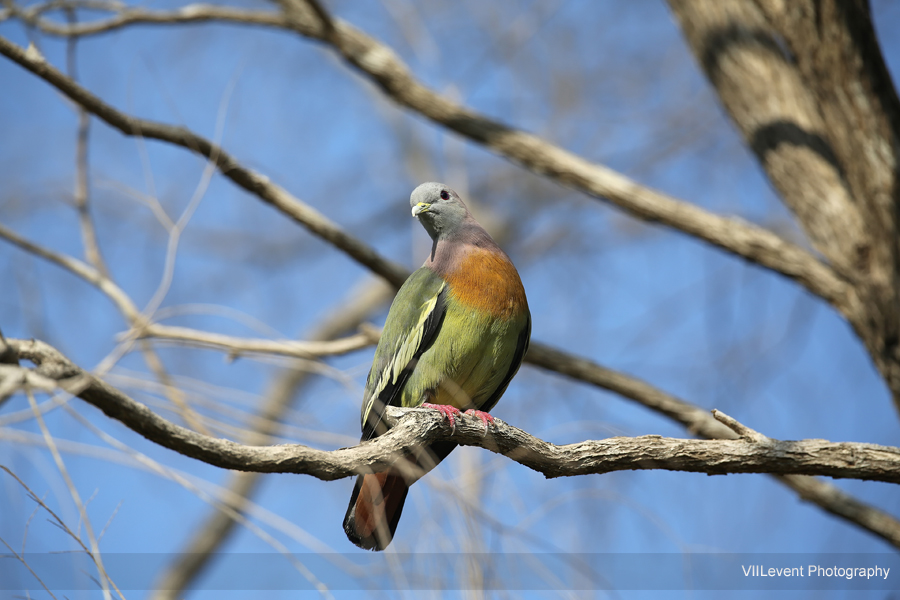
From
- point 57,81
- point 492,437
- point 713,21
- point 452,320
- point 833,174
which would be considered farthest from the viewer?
point 713,21

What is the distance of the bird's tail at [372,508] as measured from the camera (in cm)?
355

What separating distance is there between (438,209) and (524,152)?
131cm

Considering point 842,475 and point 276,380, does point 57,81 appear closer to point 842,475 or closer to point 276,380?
point 842,475

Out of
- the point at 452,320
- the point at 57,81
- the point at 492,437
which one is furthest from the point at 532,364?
the point at 57,81

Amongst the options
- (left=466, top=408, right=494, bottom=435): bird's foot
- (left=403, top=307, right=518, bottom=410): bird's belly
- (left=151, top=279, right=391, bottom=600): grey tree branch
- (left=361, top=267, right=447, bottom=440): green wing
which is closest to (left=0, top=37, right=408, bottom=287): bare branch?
(left=361, top=267, right=447, bottom=440): green wing

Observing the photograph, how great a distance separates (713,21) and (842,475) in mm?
3345

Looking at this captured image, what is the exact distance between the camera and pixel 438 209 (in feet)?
13.5

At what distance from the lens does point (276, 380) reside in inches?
427

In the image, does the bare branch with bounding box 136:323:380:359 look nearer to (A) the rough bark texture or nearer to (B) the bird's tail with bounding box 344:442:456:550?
(B) the bird's tail with bounding box 344:442:456:550

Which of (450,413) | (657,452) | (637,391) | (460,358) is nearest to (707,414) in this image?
(637,391)

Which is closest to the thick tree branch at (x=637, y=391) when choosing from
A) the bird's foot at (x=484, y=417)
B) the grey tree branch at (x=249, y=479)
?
the bird's foot at (x=484, y=417)

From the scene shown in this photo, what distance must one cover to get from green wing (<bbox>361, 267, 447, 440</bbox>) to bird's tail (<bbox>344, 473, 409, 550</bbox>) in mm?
239

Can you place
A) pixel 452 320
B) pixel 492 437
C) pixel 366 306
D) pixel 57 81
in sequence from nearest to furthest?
pixel 492 437
pixel 452 320
pixel 57 81
pixel 366 306

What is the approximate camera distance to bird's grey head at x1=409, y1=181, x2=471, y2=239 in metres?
4.11
